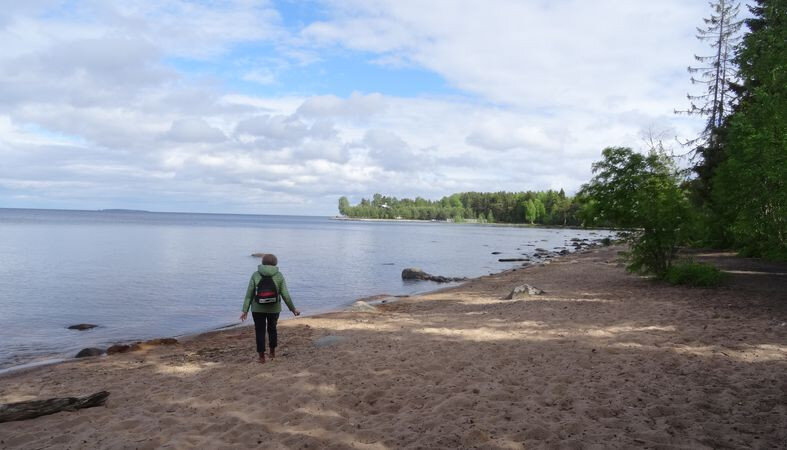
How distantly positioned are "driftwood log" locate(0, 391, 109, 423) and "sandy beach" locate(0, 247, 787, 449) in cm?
11

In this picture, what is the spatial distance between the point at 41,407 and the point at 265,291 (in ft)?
11.8

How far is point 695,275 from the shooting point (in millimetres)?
16922

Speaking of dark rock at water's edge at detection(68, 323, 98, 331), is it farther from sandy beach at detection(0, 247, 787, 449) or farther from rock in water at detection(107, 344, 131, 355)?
sandy beach at detection(0, 247, 787, 449)

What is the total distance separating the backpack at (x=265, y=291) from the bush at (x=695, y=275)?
14237 millimetres

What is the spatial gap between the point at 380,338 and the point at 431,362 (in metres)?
2.66

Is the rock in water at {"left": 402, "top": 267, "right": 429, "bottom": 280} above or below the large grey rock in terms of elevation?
below

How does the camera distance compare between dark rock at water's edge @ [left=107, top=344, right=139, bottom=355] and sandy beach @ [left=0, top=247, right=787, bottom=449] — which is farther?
dark rock at water's edge @ [left=107, top=344, right=139, bottom=355]

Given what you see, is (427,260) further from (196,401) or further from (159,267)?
(196,401)

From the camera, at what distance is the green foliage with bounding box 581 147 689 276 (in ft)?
56.7

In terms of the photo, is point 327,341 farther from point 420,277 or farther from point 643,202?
point 420,277

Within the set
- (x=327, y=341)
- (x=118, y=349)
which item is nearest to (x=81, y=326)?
(x=118, y=349)

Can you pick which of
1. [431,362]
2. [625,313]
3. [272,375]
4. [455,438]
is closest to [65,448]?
[272,375]

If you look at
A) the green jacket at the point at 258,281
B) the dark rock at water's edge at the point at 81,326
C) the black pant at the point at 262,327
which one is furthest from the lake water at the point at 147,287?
the green jacket at the point at 258,281

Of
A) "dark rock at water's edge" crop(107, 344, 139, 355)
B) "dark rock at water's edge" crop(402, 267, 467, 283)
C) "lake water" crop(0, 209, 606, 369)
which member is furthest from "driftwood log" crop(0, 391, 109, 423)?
"dark rock at water's edge" crop(402, 267, 467, 283)
